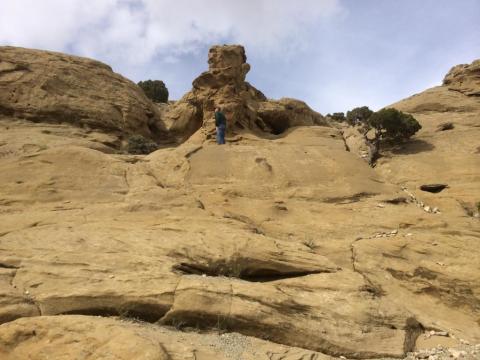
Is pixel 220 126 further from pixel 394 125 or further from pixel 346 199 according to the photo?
pixel 394 125

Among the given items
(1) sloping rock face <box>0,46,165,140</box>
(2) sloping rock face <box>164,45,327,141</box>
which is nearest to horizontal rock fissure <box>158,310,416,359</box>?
(2) sloping rock face <box>164,45,327,141</box>

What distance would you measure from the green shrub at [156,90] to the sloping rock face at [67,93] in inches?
580

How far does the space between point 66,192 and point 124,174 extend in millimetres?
2041

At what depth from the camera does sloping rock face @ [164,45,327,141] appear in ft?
73.5

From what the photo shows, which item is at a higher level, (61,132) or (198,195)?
(61,132)

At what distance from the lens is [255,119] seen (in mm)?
23844

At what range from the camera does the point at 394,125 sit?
23703mm

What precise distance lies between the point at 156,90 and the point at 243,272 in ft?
109

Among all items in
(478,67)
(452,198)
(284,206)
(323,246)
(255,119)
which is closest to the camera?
(323,246)

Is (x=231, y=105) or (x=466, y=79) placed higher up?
(x=466, y=79)

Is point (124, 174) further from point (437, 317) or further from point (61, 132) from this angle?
point (437, 317)

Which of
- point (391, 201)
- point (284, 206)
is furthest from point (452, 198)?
point (284, 206)

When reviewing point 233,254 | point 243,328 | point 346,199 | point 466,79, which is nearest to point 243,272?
point 233,254

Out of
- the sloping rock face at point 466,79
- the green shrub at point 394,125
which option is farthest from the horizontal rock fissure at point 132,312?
the sloping rock face at point 466,79
